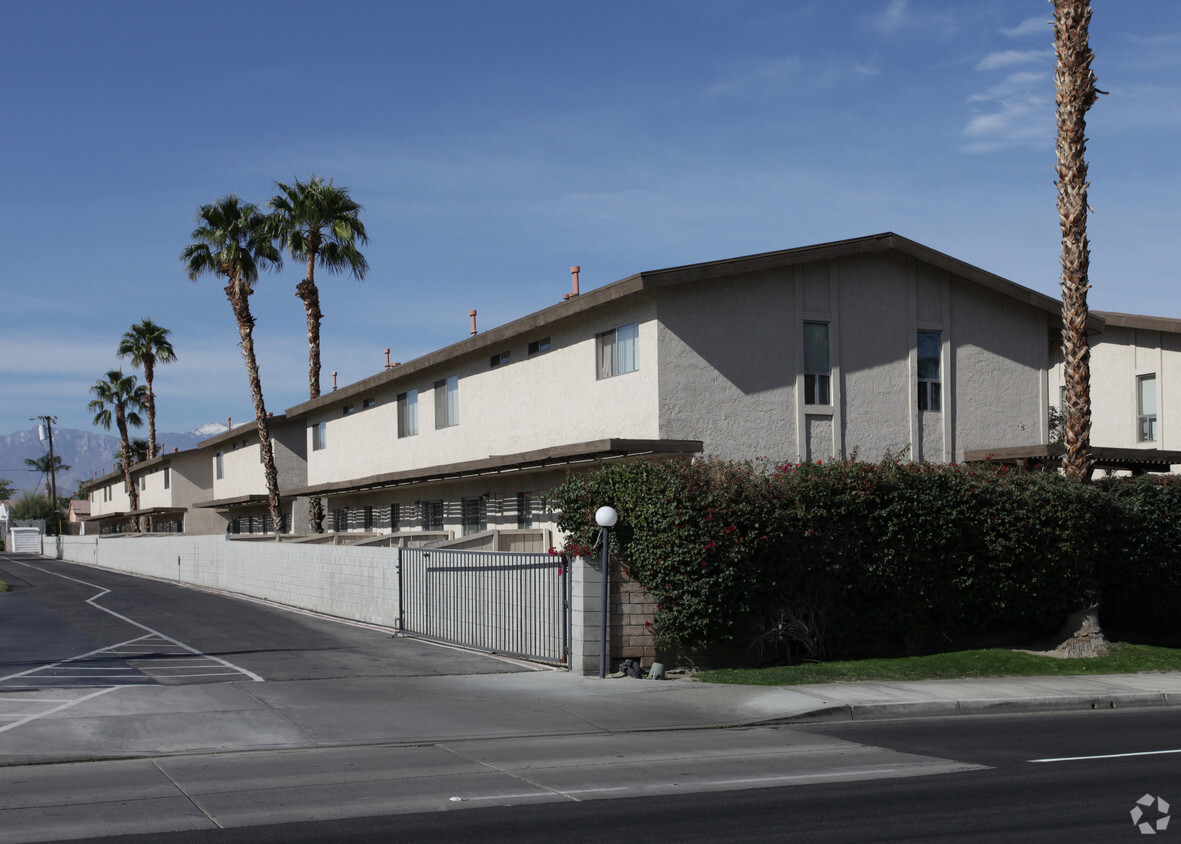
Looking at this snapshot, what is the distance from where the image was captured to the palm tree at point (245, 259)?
39.8 m

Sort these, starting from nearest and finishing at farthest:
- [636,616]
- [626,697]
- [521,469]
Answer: [626,697]
[636,616]
[521,469]

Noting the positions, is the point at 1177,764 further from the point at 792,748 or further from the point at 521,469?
the point at 521,469

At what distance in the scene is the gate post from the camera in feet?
52.1

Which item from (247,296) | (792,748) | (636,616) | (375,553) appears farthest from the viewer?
(247,296)

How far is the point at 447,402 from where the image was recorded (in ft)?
97.7

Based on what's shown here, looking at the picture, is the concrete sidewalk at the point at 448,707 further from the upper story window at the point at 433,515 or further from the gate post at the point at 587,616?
the upper story window at the point at 433,515

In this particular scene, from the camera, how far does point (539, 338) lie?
987 inches

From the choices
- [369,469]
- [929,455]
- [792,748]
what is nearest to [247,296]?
[369,469]

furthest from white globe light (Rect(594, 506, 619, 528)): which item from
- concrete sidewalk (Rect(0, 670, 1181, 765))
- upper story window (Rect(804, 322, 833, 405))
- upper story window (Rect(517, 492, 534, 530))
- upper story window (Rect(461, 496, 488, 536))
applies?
upper story window (Rect(461, 496, 488, 536))

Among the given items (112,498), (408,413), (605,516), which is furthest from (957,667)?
(112,498)

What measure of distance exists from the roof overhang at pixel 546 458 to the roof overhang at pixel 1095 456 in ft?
20.2

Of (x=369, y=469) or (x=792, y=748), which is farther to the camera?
(x=369, y=469)

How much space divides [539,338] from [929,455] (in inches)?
350

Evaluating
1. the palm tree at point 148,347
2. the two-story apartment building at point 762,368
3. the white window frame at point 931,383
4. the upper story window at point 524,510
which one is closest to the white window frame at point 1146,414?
the two-story apartment building at point 762,368
